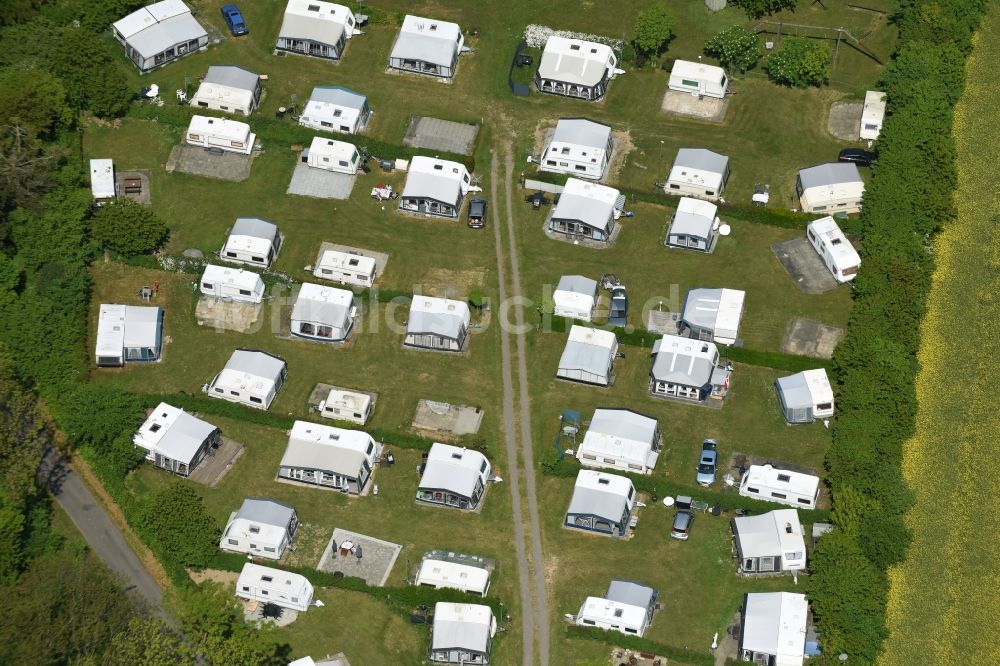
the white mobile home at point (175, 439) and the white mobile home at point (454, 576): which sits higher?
the white mobile home at point (175, 439)

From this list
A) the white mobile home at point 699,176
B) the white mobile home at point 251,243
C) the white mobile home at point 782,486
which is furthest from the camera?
the white mobile home at point 699,176

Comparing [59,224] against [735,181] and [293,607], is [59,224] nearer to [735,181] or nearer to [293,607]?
[293,607]

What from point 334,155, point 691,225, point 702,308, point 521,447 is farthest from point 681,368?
point 334,155

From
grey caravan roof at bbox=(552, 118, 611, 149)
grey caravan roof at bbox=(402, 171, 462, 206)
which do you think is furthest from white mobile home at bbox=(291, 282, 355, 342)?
grey caravan roof at bbox=(552, 118, 611, 149)

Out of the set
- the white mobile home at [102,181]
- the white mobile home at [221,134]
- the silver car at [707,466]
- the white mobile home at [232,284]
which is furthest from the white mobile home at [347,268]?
the silver car at [707,466]

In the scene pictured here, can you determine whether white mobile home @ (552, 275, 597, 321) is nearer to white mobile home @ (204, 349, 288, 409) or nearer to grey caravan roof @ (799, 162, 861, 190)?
grey caravan roof @ (799, 162, 861, 190)

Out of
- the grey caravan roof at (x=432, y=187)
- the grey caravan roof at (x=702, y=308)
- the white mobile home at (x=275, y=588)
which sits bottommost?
the white mobile home at (x=275, y=588)

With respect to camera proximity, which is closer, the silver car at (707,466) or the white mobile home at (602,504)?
the white mobile home at (602,504)

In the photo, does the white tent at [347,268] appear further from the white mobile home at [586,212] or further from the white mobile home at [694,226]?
the white mobile home at [694,226]
